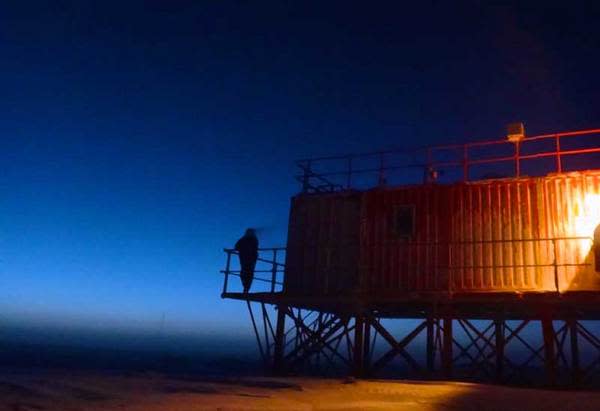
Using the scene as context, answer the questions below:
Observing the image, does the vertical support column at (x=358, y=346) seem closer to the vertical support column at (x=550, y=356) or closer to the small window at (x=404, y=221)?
the small window at (x=404, y=221)

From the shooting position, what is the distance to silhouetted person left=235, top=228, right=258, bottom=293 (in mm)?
19844

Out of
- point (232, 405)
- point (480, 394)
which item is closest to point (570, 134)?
point (480, 394)

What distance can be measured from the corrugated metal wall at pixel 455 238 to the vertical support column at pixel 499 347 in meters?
3.71

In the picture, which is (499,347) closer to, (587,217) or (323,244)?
(587,217)

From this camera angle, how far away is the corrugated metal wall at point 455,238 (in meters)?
16.1

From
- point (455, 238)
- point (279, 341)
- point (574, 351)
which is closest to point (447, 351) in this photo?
point (455, 238)

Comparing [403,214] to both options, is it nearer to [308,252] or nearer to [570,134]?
[308,252]

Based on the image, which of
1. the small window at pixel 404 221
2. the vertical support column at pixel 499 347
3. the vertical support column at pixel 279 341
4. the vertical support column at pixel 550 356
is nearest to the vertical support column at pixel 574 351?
the vertical support column at pixel 499 347

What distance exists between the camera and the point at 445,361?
1675 centimetres

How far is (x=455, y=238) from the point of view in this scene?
17.6m

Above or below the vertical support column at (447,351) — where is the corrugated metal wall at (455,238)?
above

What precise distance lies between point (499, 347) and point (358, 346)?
525cm

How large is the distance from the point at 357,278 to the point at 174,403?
887 centimetres

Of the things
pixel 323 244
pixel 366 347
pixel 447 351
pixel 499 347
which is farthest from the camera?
pixel 323 244
